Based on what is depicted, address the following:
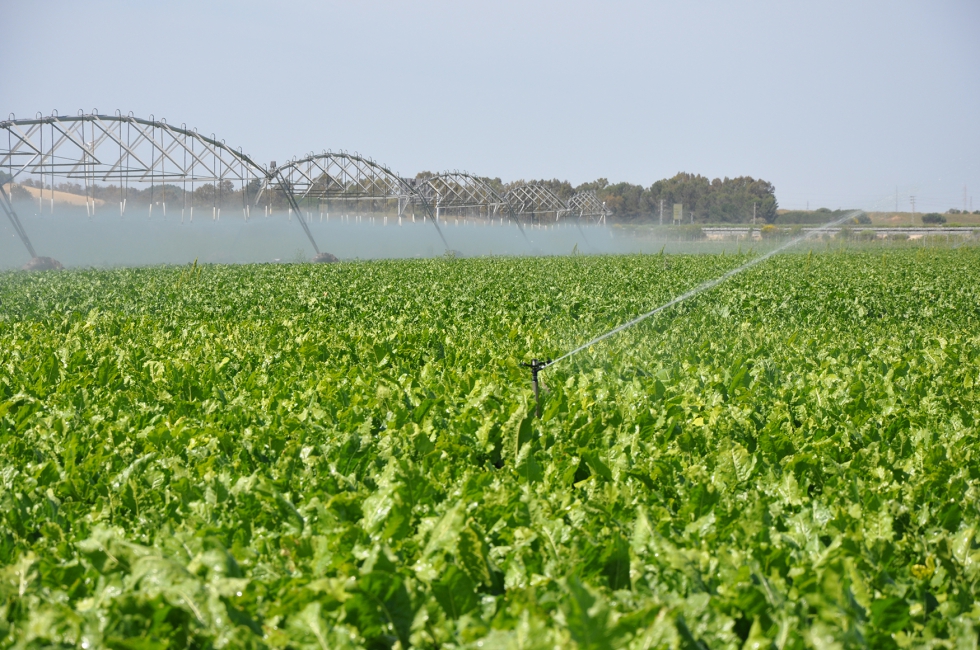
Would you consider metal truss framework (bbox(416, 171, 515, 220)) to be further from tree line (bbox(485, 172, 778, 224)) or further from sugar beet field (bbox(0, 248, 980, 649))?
sugar beet field (bbox(0, 248, 980, 649))

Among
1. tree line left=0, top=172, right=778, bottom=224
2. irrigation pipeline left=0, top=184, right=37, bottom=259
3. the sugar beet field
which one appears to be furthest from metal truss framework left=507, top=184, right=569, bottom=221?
the sugar beet field

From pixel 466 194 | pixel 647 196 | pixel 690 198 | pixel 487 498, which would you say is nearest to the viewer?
pixel 487 498

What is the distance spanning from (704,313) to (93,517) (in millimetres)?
9033

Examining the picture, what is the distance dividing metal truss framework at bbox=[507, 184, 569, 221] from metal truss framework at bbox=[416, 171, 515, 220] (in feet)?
18.3

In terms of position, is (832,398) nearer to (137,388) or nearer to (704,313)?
(137,388)

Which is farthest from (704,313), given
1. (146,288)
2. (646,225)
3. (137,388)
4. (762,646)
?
(646,225)

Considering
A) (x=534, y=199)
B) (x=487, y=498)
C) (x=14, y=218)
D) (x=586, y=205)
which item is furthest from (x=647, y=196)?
(x=487, y=498)

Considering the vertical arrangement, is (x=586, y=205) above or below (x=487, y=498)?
above

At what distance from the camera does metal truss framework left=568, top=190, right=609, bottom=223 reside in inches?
3051

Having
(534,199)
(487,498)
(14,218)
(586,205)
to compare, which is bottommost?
(487,498)

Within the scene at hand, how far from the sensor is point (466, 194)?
67375 millimetres

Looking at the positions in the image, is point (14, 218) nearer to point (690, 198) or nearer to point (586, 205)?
point (586, 205)

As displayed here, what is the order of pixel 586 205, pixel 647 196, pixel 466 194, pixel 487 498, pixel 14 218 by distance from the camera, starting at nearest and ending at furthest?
pixel 487 498 → pixel 14 218 → pixel 466 194 → pixel 586 205 → pixel 647 196

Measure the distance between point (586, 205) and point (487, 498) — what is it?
253 ft
